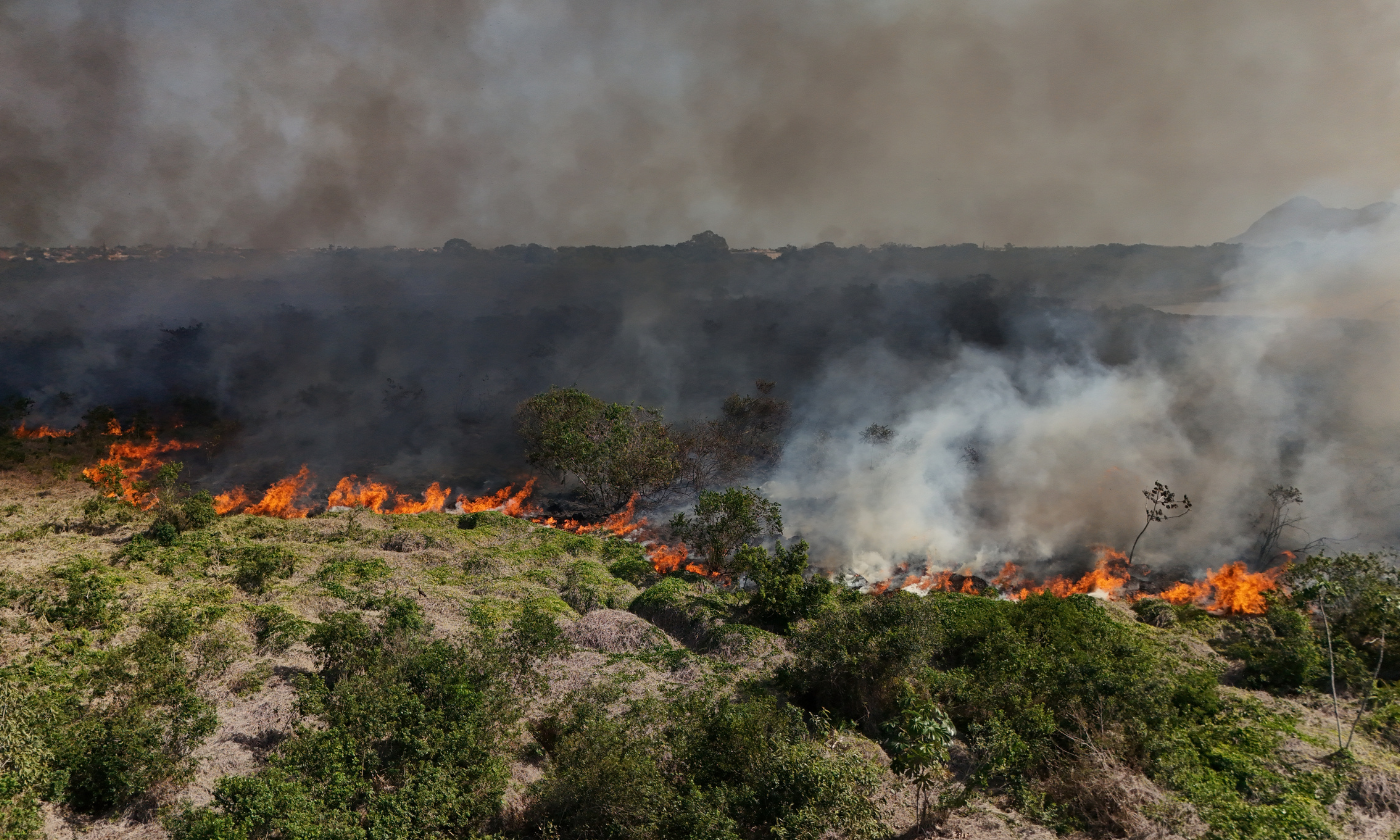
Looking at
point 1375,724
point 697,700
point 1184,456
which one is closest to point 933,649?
point 697,700

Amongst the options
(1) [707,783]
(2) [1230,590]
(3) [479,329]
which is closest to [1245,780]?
(1) [707,783]

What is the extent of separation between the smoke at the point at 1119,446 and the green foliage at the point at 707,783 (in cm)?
2284

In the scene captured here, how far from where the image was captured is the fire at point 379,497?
4766cm

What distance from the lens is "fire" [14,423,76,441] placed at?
5086 cm

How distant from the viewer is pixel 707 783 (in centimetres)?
1628

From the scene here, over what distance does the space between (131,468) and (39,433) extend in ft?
39.7

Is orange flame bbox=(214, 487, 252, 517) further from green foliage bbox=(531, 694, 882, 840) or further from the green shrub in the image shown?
green foliage bbox=(531, 694, 882, 840)

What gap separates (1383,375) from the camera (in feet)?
188

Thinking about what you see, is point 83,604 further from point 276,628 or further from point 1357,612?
point 1357,612

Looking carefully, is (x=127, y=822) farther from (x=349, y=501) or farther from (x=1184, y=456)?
(x=1184, y=456)

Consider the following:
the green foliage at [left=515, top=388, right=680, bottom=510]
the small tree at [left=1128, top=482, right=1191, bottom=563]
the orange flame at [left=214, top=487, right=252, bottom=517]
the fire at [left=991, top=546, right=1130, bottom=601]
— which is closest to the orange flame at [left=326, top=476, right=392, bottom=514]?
the orange flame at [left=214, top=487, right=252, bottom=517]

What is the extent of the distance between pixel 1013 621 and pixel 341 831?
22592 millimetres

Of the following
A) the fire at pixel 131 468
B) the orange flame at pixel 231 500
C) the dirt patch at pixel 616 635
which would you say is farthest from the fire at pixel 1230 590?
the orange flame at pixel 231 500

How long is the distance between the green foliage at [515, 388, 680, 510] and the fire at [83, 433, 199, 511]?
2201cm
